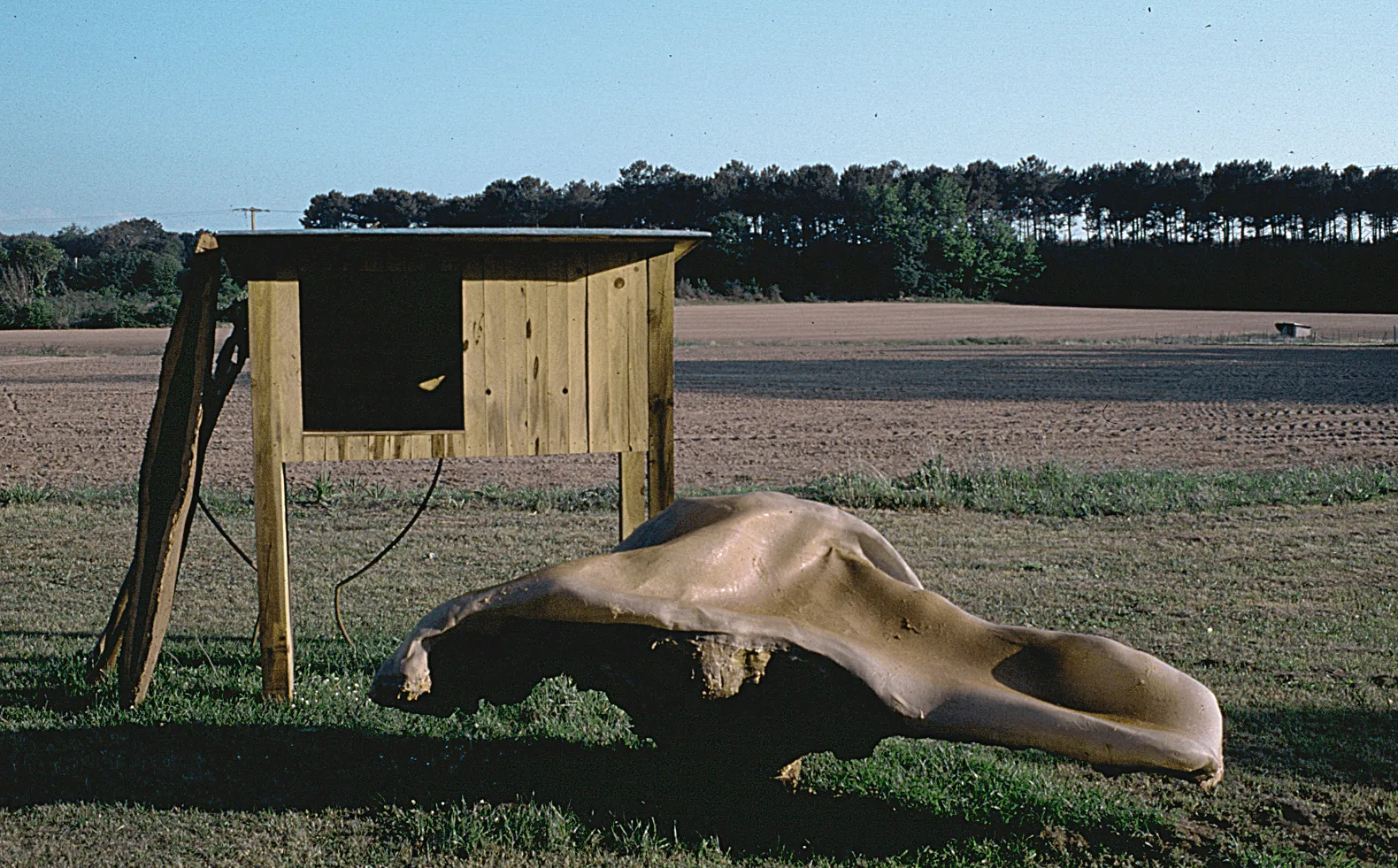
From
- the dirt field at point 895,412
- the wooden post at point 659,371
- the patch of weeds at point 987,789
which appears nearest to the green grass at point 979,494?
the dirt field at point 895,412

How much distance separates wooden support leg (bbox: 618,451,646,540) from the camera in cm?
625

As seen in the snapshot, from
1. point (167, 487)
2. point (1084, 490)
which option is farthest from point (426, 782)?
point (1084, 490)

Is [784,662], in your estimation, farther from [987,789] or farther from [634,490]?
[634,490]

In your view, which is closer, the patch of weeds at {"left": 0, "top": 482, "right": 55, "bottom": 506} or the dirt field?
the patch of weeds at {"left": 0, "top": 482, "right": 55, "bottom": 506}

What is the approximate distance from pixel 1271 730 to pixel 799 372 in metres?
30.0

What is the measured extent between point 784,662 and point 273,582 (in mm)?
3181

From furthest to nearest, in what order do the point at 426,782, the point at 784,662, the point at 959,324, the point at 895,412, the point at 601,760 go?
the point at 959,324 → the point at 895,412 → the point at 601,760 → the point at 426,782 → the point at 784,662

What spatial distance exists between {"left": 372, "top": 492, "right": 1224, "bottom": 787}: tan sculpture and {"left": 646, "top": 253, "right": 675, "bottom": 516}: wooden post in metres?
2.07

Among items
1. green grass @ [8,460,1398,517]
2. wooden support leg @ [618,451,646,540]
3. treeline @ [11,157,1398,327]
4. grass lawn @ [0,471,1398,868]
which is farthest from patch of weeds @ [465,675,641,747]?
treeline @ [11,157,1398,327]

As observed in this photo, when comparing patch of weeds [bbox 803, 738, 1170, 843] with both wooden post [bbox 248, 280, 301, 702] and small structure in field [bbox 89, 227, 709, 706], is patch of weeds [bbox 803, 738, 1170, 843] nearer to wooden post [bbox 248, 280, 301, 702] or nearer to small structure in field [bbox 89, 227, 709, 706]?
small structure in field [bbox 89, 227, 709, 706]

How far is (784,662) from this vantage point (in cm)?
344

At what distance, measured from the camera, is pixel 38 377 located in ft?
105

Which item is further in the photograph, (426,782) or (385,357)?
(385,357)

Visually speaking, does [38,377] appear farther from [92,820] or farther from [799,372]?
[92,820]
